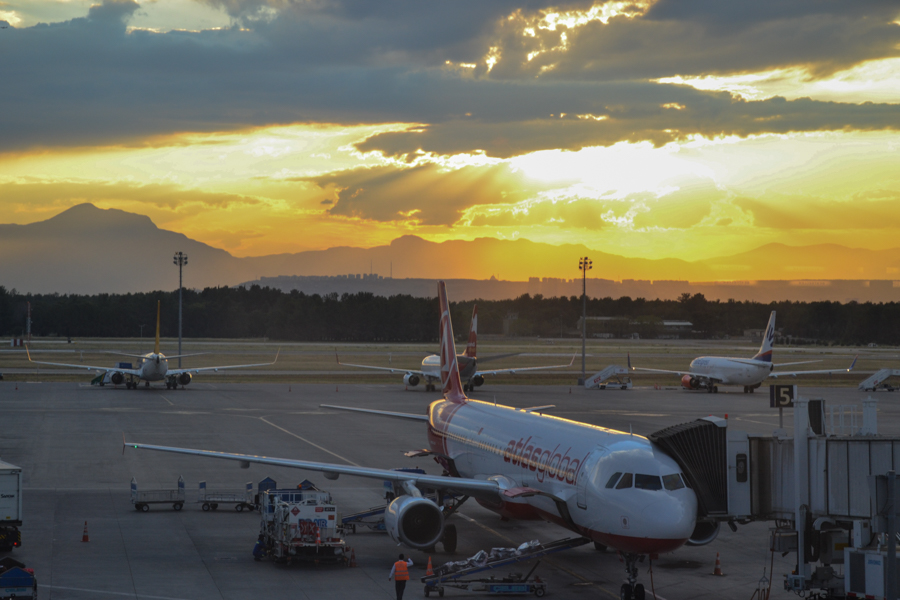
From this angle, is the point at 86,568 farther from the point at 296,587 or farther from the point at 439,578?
the point at 439,578

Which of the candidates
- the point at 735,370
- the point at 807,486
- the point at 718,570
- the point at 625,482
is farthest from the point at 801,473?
the point at 735,370

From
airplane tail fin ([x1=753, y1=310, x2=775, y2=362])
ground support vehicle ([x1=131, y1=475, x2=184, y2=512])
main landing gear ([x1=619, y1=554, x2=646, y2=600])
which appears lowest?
ground support vehicle ([x1=131, y1=475, x2=184, y2=512])

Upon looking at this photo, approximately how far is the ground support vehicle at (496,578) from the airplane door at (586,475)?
1293 mm

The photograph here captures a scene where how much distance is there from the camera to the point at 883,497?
16188mm

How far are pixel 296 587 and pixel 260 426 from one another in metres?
36.7

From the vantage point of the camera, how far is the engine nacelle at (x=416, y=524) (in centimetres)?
2459

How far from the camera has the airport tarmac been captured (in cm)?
2405

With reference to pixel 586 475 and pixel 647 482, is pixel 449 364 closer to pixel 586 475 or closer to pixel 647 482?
pixel 586 475

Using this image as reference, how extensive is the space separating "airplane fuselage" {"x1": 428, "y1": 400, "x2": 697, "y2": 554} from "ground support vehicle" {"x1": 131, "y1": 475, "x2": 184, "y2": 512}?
11.6 m

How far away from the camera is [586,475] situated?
2230 cm

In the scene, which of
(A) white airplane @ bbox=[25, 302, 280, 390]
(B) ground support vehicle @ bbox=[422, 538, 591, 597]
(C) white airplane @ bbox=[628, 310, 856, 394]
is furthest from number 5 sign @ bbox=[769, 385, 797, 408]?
(A) white airplane @ bbox=[25, 302, 280, 390]

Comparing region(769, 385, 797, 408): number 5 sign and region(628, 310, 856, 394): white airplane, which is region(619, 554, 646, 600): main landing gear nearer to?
region(769, 385, 797, 408): number 5 sign

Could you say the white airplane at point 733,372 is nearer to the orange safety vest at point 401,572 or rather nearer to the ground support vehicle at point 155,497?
the ground support vehicle at point 155,497

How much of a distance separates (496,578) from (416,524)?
8.90 ft
